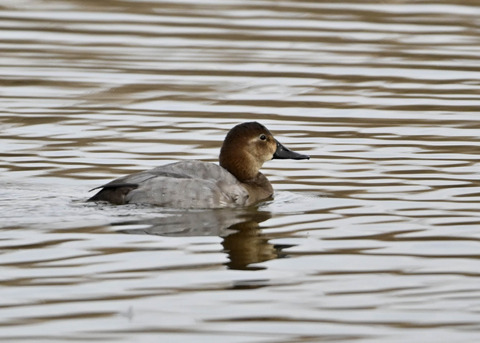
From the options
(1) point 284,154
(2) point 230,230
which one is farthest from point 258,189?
(2) point 230,230

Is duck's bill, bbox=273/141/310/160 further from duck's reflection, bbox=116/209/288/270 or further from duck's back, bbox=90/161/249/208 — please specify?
duck's reflection, bbox=116/209/288/270

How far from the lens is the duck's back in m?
10.3

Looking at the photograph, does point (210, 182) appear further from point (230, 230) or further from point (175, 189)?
point (230, 230)

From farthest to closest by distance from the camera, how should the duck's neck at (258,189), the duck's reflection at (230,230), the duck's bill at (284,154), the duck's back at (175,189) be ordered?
the duck's bill at (284,154), the duck's neck at (258,189), the duck's back at (175,189), the duck's reflection at (230,230)

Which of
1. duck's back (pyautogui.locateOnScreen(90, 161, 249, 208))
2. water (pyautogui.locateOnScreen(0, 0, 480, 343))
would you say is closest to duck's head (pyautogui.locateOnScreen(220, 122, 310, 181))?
water (pyautogui.locateOnScreen(0, 0, 480, 343))

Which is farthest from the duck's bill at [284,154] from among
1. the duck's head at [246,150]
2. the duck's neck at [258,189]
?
the duck's neck at [258,189]

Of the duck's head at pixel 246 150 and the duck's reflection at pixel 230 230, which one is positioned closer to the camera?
the duck's reflection at pixel 230 230

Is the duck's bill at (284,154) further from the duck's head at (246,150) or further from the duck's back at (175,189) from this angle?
the duck's back at (175,189)

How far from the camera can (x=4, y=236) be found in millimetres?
9117

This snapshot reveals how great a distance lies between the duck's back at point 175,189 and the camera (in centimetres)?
1026

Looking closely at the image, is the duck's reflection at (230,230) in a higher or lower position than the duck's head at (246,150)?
lower

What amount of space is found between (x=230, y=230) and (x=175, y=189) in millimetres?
836

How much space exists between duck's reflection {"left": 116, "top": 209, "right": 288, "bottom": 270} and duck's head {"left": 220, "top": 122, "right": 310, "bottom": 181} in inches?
32.4

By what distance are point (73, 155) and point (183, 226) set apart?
2893 millimetres
